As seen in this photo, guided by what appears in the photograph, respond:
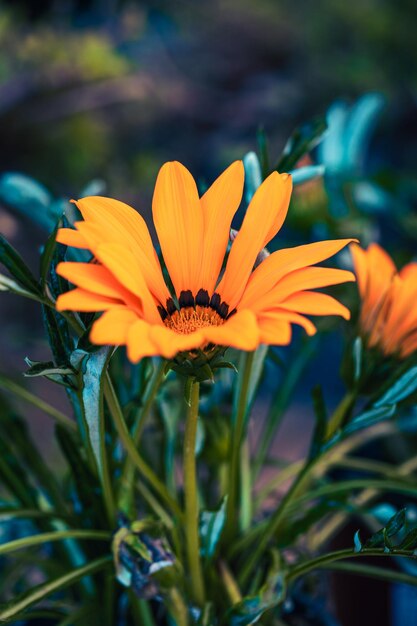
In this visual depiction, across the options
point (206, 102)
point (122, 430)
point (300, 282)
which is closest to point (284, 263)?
point (300, 282)

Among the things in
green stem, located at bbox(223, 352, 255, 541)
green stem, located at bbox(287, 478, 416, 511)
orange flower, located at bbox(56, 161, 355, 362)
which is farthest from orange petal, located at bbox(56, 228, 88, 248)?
green stem, located at bbox(287, 478, 416, 511)

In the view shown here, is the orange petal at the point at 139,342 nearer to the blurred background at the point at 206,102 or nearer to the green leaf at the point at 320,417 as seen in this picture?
the green leaf at the point at 320,417

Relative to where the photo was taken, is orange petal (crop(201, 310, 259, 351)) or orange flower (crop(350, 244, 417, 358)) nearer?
orange petal (crop(201, 310, 259, 351))

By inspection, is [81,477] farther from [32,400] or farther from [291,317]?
[291,317]

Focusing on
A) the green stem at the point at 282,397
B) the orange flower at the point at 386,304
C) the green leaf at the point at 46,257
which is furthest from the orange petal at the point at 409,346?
the green leaf at the point at 46,257

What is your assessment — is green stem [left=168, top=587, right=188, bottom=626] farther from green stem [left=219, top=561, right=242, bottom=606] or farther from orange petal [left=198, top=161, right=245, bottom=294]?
orange petal [left=198, top=161, right=245, bottom=294]

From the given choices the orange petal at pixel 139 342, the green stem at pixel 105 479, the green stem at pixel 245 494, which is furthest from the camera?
the green stem at pixel 245 494

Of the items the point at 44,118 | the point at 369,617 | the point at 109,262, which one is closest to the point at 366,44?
the point at 44,118
